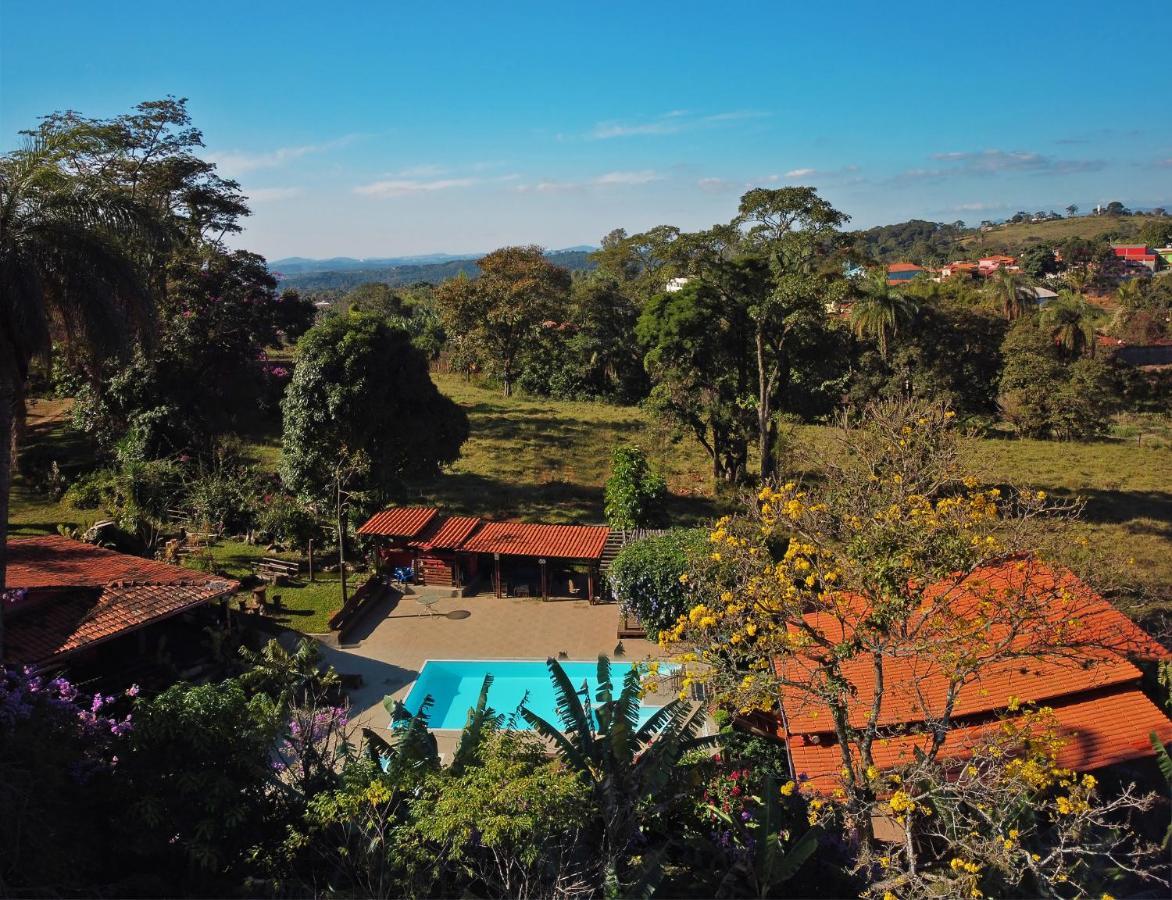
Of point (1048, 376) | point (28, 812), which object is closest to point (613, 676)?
point (28, 812)

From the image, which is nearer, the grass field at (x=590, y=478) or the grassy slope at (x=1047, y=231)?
the grass field at (x=590, y=478)

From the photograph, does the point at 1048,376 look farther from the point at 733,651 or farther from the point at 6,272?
the point at 6,272

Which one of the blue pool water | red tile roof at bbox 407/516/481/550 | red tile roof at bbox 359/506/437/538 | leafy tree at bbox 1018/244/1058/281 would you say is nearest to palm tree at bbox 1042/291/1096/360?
red tile roof at bbox 407/516/481/550

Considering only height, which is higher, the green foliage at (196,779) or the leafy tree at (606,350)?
the leafy tree at (606,350)

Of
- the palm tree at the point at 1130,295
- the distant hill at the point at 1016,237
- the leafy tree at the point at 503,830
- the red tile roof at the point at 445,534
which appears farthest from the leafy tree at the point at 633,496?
the distant hill at the point at 1016,237

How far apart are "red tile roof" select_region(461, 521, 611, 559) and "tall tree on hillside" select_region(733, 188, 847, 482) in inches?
286

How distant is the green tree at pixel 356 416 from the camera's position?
21.0m

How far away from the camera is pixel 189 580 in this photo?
15586 mm

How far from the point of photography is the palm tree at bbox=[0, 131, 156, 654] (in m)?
12.2

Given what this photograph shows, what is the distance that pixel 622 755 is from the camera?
9.69m

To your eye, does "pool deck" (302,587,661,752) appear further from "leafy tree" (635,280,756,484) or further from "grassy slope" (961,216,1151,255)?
"grassy slope" (961,216,1151,255)

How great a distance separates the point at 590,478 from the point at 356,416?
10137 mm

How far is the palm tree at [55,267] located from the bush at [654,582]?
9971mm

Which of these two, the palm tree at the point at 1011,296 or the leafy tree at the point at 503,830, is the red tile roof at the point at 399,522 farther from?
the palm tree at the point at 1011,296
